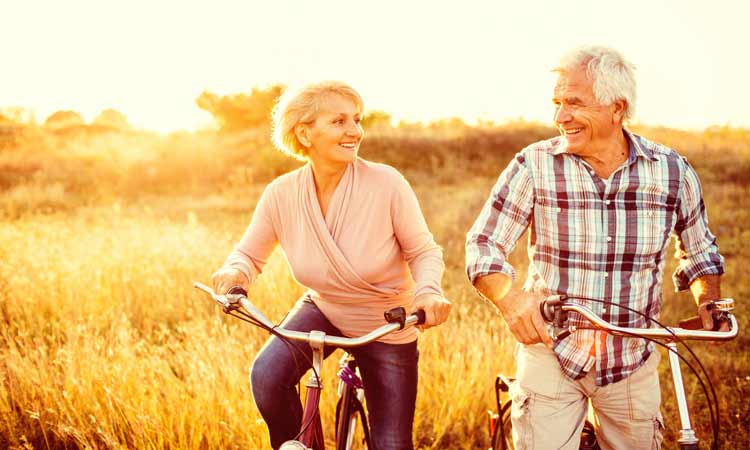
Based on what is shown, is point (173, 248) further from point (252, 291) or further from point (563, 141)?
point (563, 141)

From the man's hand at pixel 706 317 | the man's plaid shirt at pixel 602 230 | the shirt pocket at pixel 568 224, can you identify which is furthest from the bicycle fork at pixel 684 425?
the shirt pocket at pixel 568 224

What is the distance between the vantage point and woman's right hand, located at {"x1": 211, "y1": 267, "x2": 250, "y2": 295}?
2.95m

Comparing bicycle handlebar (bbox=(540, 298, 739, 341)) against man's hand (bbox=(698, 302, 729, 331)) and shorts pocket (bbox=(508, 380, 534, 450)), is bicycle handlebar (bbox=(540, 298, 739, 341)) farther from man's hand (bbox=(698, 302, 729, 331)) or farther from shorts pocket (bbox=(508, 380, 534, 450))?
shorts pocket (bbox=(508, 380, 534, 450))

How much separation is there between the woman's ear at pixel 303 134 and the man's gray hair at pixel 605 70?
114cm

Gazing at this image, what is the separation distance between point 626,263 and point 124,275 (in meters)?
5.62

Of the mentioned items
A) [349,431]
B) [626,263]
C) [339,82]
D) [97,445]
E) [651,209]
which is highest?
[339,82]

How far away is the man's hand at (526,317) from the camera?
2.47 m

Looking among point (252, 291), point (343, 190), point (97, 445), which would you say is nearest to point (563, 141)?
point (343, 190)

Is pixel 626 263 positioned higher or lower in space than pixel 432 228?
higher

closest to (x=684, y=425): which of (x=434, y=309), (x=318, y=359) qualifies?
(x=434, y=309)

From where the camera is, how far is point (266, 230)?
329 cm

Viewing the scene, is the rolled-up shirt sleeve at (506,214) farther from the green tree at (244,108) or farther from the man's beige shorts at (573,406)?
the green tree at (244,108)

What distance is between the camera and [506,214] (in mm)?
2881

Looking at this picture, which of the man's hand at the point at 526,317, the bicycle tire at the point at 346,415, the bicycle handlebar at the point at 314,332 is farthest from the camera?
the bicycle tire at the point at 346,415
